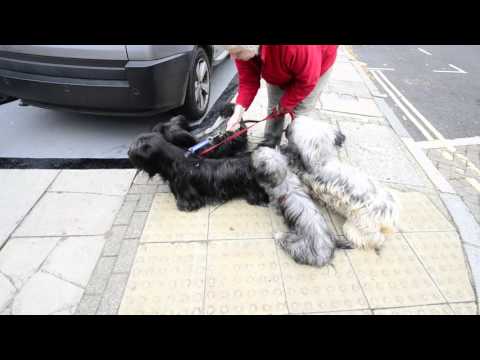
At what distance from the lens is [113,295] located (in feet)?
7.91

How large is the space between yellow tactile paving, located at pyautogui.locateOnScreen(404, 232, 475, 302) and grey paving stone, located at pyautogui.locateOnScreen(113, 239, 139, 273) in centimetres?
299

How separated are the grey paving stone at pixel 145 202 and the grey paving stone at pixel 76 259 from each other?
54 centimetres

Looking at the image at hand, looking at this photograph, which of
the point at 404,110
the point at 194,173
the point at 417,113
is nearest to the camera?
the point at 194,173

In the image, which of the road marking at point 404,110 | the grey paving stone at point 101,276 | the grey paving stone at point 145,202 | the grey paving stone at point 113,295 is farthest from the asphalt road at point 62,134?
the road marking at point 404,110

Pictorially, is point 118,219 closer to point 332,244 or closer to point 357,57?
point 332,244

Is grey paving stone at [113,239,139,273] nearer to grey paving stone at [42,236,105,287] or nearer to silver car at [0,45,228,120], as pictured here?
grey paving stone at [42,236,105,287]

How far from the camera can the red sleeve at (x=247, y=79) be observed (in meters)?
3.21

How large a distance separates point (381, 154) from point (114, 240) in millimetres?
4029

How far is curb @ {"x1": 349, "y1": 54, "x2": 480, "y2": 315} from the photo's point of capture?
109 inches

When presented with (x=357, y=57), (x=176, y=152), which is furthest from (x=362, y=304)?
(x=357, y=57)

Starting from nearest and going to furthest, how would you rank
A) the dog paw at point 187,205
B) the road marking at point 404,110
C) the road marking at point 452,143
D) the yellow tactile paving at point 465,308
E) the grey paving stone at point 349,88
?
the yellow tactile paving at point 465,308
the dog paw at point 187,205
the road marking at point 452,143
the road marking at point 404,110
the grey paving stone at point 349,88

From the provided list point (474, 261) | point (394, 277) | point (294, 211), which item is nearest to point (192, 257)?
point (294, 211)

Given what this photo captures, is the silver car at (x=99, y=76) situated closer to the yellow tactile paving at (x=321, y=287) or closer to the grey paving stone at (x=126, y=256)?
the grey paving stone at (x=126, y=256)

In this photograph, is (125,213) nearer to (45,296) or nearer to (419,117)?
(45,296)
